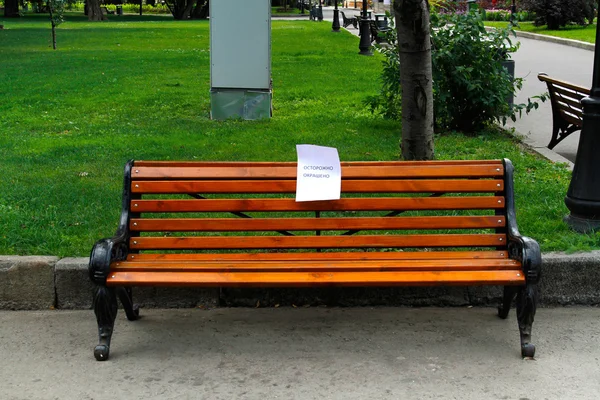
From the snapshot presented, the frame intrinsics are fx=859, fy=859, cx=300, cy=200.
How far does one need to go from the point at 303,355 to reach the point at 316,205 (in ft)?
3.15

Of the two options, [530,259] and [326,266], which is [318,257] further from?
[530,259]

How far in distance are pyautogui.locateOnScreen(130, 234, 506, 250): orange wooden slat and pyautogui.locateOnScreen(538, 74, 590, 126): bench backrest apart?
5.24 metres

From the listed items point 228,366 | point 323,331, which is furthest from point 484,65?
point 228,366

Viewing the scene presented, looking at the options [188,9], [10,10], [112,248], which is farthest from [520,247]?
[10,10]

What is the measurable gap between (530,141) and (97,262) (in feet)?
24.6

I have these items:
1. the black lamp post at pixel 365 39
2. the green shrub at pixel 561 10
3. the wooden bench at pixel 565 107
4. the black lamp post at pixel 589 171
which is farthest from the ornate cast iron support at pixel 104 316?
the green shrub at pixel 561 10

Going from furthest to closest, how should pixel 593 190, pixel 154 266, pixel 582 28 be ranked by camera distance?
1. pixel 582 28
2. pixel 593 190
3. pixel 154 266

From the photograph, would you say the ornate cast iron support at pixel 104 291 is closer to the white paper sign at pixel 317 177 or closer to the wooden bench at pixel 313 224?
the wooden bench at pixel 313 224

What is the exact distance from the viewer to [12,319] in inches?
219

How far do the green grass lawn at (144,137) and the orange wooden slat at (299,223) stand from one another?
0.85 metres

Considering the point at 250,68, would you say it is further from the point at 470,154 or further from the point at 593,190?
the point at 593,190

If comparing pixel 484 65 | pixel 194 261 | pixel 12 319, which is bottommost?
pixel 12 319

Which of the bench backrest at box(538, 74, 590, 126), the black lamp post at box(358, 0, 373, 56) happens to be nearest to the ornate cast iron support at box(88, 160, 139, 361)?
the bench backrest at box(538, 74, 590, 126)

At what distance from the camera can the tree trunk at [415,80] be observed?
305 inches
